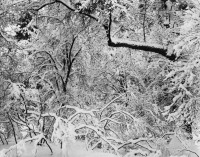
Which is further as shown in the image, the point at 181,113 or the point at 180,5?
the point at 180,5

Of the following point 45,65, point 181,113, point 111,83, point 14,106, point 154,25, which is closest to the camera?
point 14,106

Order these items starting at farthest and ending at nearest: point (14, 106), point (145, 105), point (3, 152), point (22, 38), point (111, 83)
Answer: point (111, 83), point (145, 105), point (22, 38), point (14, 106), point (3, 152)

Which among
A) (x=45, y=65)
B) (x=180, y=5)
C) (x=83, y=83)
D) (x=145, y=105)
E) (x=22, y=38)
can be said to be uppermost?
(x=180, y=5)

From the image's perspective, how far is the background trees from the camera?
6.85 meters

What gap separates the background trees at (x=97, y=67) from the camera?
6848 mm

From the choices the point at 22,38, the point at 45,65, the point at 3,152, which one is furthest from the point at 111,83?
the point at 3,152

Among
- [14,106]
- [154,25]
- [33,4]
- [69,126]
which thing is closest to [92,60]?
[154,25]

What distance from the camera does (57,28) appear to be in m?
11.6

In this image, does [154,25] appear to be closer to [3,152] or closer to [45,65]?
[45,65]

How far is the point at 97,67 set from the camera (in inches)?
625

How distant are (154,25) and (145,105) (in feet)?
12.4

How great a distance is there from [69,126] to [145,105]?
25.4 ft

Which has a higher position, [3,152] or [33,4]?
[33,4]

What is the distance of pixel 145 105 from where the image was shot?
1303 cm
